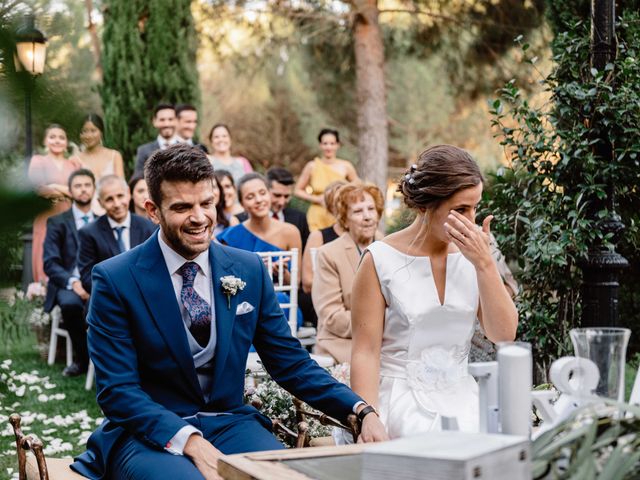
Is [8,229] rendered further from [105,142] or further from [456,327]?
[456,327]

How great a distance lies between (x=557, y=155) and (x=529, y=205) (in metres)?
0.31

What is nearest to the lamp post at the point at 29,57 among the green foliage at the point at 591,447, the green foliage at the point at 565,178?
the green foliage at the point at 591,447

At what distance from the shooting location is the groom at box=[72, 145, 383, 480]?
8.91ft

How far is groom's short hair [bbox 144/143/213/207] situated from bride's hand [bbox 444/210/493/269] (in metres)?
0.80

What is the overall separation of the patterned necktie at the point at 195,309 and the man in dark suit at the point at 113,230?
3.91m

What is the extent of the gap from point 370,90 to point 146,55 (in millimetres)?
4604

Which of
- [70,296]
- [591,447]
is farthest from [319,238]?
[591,447]

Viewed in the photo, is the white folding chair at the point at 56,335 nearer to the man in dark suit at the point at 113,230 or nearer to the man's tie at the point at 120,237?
the man in dark suit at the point at 113,230

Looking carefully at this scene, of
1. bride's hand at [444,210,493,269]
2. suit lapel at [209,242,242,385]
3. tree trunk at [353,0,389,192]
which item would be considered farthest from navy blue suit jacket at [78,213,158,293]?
tree trunk at [353,0,389,192]

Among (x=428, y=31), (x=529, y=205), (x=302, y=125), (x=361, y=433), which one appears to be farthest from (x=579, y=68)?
(x=302, y=125)

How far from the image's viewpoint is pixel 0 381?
888mm

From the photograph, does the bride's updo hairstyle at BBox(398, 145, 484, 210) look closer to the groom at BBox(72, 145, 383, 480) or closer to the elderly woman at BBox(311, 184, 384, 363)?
the groom at BBox(72, 145, 383, 480)

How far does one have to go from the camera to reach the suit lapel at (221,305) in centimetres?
287

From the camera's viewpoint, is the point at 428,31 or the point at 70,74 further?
the point at 428,31
